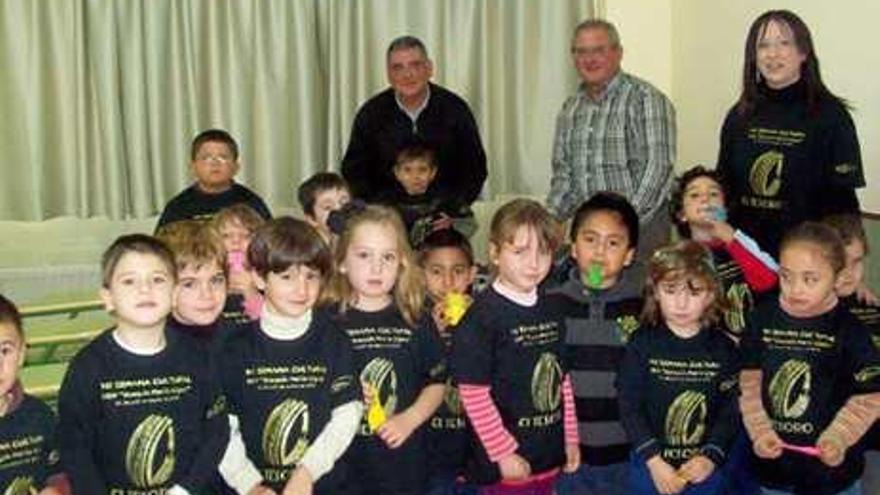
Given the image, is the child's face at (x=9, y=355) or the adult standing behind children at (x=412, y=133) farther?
the adult standing behind children at (x=412, y=133)

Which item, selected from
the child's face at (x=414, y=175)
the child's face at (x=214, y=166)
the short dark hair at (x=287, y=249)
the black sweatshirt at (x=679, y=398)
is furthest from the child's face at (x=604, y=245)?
the child's face at (x=214, y=166)

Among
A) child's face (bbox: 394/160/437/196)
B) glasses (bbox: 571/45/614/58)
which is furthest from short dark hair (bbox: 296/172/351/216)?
glasses (bbox: 571/45/614/58)

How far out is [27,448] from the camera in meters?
2.22

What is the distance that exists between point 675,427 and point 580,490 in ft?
1.06

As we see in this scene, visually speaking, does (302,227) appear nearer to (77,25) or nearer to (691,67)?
(77,25)

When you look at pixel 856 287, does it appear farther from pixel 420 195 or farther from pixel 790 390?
pixel 420 195

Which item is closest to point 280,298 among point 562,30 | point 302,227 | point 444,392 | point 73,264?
point 302,227

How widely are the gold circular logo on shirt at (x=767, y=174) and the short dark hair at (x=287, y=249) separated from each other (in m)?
1.50

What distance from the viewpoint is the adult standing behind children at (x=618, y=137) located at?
3.82 metres

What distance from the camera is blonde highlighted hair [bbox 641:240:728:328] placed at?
8.64 feet

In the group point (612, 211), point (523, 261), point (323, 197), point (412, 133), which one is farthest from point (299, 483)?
point (412, 133)

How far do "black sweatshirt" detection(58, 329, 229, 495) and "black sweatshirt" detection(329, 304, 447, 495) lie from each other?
380 mm

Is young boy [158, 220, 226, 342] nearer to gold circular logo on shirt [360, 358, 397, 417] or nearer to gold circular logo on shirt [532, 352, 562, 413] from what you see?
gold circular logo on shirt [360, 358, 397, 417]

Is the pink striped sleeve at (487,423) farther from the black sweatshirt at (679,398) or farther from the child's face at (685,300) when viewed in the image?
the child's face at (685,300)
